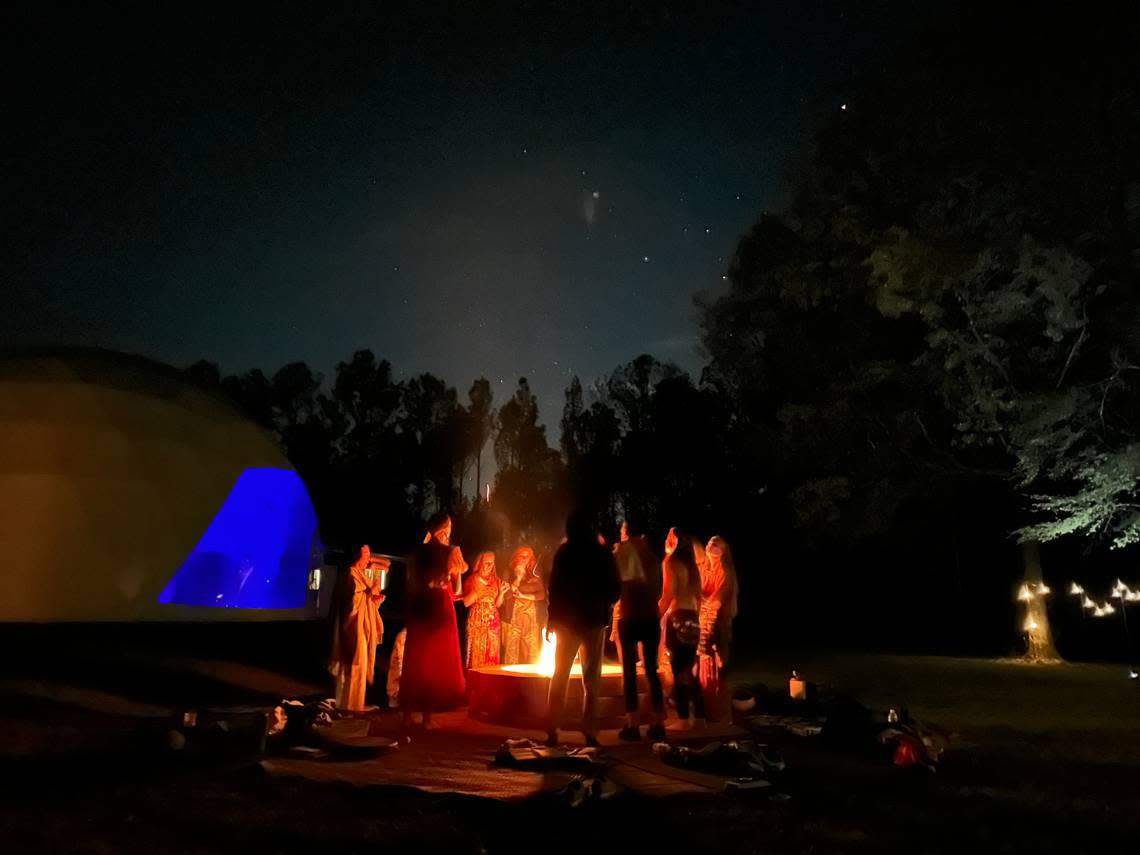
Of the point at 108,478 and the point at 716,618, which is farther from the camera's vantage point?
the point at 108,478

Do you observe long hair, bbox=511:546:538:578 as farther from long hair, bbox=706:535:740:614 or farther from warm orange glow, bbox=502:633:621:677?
long hair, bbox=706:535:740:614

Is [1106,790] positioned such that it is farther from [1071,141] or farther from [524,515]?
[524,515]

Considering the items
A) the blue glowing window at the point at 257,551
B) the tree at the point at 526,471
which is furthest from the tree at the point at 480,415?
the blue glowing window at the point at 257,551

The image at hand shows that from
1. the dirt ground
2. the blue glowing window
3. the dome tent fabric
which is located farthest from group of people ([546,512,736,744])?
the blue glowing window

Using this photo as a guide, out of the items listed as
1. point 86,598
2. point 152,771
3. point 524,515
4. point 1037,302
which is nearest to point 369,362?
point 524,515

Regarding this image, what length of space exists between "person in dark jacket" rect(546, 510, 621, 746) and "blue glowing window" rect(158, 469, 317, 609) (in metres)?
13.5

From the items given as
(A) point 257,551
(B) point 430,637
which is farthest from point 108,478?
(B) point 430,637

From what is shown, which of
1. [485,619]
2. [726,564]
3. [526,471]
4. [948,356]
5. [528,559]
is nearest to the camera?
[726,564]

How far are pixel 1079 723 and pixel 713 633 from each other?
376cm

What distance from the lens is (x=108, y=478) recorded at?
42.1 feet

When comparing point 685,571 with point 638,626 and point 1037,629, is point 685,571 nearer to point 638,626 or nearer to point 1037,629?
point 638,626

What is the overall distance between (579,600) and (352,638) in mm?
2966

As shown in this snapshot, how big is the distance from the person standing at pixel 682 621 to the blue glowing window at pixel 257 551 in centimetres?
1310

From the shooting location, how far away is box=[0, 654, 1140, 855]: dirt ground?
3.51 m
